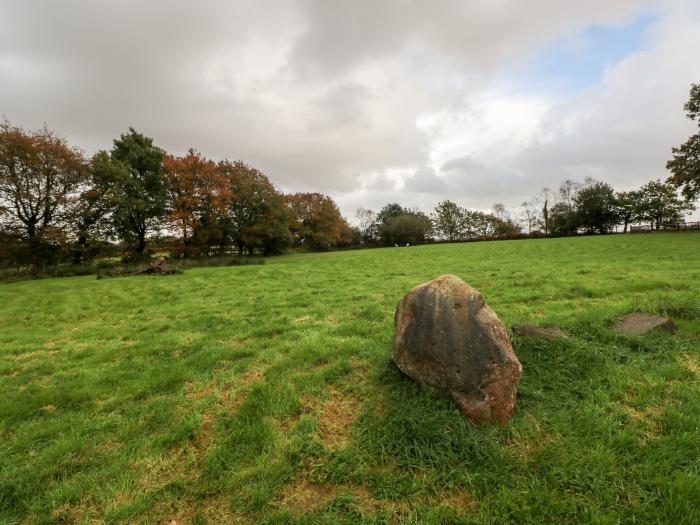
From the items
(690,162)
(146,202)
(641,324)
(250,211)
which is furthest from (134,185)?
(690,162)

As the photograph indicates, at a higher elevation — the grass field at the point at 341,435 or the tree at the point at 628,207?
the tree at the point at 628,207

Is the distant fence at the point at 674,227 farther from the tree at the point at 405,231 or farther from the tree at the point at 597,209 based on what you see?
the tree at the point at 405,231

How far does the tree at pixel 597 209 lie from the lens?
5497 centimetres

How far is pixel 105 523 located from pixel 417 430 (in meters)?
3.15

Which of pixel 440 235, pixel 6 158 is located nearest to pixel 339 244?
pixel 440 235

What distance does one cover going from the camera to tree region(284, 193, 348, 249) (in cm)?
5772

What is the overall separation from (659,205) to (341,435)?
75570mm

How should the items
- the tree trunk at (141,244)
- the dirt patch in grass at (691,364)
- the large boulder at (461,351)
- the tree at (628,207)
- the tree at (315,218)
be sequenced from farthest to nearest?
the tree at (315,218)
the tree at (628,207)
the tree trunk at (141,244)
the dirt patch in grass at (691,364)
the large boulder at (461,351)

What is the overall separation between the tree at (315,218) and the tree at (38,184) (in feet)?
113

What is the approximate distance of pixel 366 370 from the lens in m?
4.98

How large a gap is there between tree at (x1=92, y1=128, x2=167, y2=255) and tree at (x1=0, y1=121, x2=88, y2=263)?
2.11 metres

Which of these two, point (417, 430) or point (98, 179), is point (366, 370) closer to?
point (417, 430)

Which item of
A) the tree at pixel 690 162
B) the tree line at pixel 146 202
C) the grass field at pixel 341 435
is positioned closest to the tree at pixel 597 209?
the tree line at pixel 146 202

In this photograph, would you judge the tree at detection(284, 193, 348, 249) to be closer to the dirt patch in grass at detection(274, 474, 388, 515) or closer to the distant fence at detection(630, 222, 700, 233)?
the distant fence at detection(630, 222, 700, 233)
